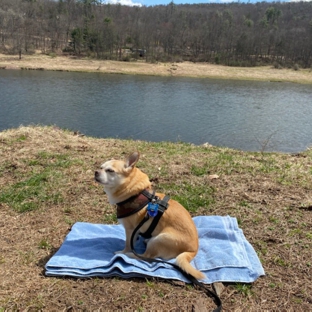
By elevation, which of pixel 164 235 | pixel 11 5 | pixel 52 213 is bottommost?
pixel 52 213

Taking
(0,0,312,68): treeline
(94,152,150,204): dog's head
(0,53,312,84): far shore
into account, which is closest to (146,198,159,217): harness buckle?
(94,152,150,204): dog's head

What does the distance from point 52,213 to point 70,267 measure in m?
1.71

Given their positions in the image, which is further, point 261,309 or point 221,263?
point 221,263

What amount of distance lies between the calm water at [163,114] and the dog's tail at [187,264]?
9.66 meters

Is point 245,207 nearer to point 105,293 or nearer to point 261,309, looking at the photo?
point 261,309

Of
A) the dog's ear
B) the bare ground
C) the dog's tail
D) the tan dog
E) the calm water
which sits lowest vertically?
the calm water

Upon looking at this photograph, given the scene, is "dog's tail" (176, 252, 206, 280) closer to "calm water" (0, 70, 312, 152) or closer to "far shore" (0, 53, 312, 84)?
"calm water" (0, 70, 312, 152)

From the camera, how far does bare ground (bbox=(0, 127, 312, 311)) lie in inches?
132

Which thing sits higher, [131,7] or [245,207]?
[131,7]

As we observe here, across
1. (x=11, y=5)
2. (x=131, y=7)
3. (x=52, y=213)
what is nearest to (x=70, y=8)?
(x=11, y=5)

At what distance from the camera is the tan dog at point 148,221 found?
3.76 metres

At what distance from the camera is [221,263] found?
3809 millimetres

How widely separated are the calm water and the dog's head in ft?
31.6

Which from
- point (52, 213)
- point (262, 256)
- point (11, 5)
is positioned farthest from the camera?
point (11, 5)
